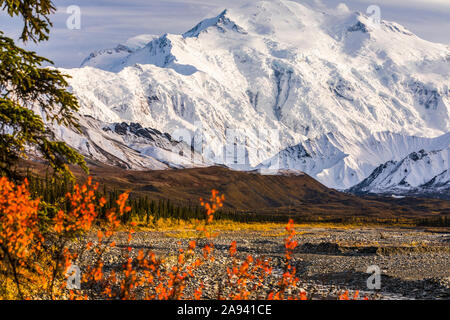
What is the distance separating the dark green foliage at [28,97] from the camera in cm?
1644

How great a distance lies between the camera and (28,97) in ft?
59.8

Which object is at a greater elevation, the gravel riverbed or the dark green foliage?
the dark green foliage

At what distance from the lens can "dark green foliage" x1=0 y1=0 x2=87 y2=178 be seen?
53.9 ft

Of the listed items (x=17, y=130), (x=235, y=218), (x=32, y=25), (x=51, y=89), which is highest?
(x=32, y=25)

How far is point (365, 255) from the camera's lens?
176ft

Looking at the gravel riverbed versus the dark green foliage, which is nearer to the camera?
the dark green foliage

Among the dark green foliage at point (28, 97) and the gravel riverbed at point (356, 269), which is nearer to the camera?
the dark green foliage at point (28, 97)

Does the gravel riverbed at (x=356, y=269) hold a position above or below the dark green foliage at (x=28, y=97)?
below

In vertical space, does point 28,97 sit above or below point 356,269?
above

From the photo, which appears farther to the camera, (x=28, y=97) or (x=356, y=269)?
(x=356, y=269)

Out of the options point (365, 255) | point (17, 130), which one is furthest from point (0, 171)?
point (365, 255)

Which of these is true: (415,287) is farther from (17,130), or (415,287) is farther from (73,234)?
(17,130)
